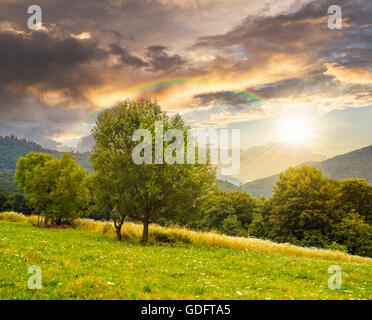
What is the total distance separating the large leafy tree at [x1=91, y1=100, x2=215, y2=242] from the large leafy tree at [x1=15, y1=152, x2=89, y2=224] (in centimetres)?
1694

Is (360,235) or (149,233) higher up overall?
(149,233)

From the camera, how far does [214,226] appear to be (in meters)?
94.9

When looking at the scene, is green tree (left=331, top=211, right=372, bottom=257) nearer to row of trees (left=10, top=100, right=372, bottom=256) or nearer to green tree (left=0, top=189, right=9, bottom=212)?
row of trees (left=10, top=100, right=372, bottom=256)

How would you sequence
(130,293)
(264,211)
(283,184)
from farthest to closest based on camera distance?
(264,211) < (283,184) < (130,293)

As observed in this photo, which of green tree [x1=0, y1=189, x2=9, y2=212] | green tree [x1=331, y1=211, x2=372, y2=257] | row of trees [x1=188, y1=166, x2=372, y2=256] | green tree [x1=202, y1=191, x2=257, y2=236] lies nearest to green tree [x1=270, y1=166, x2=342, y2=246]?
row of trees [x1=188, y1=166, x2=372, y2=256]

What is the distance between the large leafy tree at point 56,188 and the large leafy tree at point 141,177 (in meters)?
16.9

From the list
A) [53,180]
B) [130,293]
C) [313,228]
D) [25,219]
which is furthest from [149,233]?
[313,228]

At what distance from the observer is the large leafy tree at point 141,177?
27031 millimetres

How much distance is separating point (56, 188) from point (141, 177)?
27.3m

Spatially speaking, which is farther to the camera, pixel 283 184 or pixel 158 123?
pixel 283 184

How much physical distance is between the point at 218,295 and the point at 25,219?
56267mm

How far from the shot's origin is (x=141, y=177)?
89.0ft

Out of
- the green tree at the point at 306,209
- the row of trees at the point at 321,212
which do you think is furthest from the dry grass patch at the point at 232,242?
the green tree at the point at 306,209
